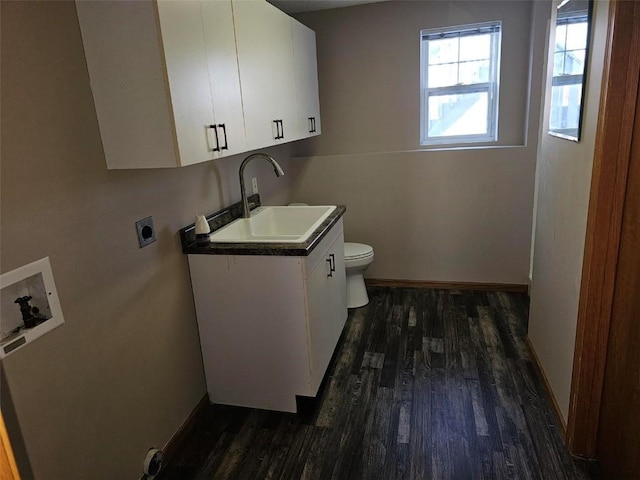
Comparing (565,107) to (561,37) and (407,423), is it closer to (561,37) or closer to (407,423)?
(561,37)

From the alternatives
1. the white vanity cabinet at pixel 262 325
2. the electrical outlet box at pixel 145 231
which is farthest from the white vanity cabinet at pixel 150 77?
the white vanity cabinet at pixel 262 325

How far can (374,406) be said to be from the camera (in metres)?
2.18

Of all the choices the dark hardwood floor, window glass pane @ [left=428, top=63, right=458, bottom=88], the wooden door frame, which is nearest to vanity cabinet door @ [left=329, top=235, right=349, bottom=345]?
the dark hardwood floor

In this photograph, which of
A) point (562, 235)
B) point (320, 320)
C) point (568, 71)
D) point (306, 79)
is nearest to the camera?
point (568, 71)

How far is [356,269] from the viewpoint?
3.16 m

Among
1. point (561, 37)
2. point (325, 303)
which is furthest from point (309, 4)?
point (325, 303)

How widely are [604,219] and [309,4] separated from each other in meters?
2.49

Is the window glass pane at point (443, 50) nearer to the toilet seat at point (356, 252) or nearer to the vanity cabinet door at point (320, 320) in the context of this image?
the toilet seat at point (356, 252)

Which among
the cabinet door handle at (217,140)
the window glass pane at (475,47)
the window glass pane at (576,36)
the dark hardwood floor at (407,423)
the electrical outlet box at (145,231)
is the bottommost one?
the dark hardwood floor at (407,423)

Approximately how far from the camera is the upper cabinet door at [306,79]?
2.75 metres

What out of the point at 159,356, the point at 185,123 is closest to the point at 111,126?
the point at 185,123

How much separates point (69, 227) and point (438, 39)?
295 cm

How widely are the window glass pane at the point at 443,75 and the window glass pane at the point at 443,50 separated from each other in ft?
0.14

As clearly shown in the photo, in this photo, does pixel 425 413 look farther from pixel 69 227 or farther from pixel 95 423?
pixel 69 227
